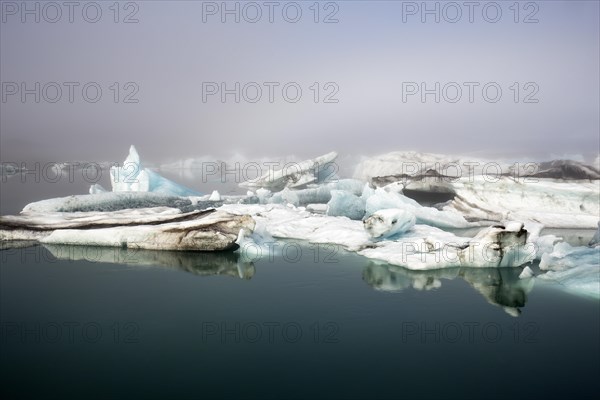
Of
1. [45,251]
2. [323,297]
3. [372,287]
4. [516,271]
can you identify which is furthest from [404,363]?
[45,251]

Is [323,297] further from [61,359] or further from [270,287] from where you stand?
[61,359]

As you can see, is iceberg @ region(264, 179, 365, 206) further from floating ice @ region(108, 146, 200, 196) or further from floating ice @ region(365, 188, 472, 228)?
floating ice @ region(365, 188, 472, 228)

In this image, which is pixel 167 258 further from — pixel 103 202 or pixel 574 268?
pixel 574 268

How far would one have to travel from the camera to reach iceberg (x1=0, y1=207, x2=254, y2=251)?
407 inches

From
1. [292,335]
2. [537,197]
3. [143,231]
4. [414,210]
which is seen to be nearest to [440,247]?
[292,335]

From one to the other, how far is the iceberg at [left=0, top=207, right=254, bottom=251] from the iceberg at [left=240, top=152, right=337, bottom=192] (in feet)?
57.2

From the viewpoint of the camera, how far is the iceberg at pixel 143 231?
1033 cm

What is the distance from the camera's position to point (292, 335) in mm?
5219

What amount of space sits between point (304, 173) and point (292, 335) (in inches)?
943

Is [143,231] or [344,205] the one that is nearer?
[143,231]

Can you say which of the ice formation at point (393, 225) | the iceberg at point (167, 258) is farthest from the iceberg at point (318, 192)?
the iceberg at point (167, 258)

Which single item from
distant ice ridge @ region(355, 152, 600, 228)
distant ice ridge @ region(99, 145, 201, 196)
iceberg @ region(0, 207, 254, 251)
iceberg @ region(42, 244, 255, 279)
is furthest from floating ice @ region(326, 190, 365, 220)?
distant ice ridge @ region(99, 145, 201, 196)

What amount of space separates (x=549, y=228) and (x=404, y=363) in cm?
1503

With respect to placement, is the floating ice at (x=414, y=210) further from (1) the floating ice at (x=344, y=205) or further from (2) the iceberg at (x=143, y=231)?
(2) the iceberg at (x=143, y=231)
